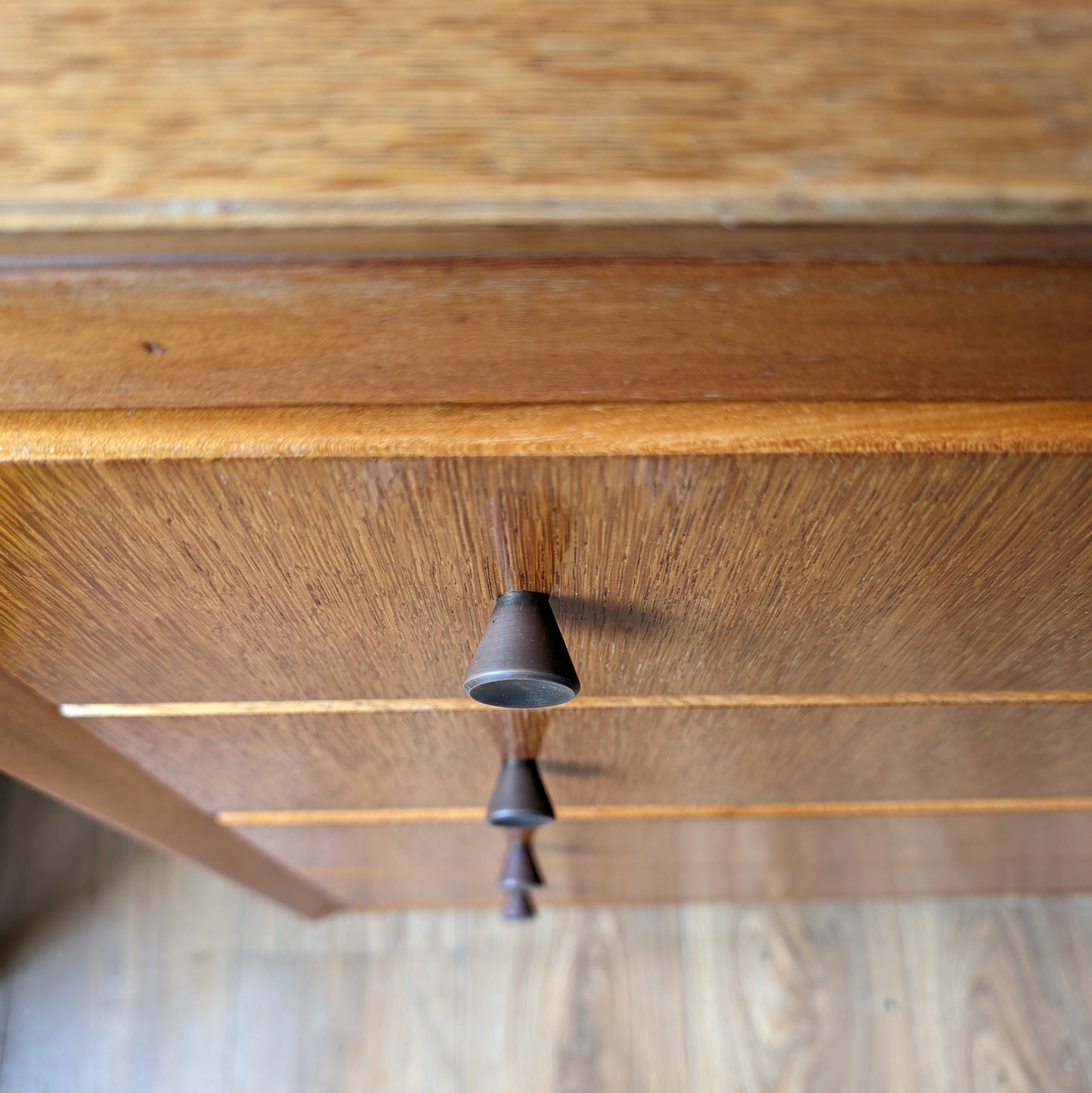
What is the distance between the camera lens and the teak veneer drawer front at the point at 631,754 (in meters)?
0.32

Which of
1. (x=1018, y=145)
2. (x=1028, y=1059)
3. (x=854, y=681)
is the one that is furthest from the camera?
(x=1028, y=1059)

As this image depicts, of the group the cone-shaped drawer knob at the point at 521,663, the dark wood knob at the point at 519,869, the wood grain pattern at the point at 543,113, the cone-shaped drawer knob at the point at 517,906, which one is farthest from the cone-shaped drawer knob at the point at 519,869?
the wood grain pattern at the point at 543,113

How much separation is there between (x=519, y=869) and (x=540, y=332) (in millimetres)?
405

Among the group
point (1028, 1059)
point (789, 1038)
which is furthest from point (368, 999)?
point (1028, 1059)

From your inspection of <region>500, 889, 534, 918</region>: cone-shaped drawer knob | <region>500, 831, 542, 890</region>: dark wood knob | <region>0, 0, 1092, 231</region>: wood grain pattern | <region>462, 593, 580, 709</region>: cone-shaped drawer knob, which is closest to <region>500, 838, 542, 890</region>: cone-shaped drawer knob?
<region>500, 831, 542, 890</region>: dark wood knob

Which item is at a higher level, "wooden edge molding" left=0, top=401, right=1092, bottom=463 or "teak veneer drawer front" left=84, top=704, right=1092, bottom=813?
"wooden edge molding" left=0, top=401, right=1092, bottom=463

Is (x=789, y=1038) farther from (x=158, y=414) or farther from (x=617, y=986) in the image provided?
(x=158, y=414)

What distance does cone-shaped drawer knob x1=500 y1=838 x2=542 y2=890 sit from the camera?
49cm

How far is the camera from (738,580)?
0.72ft

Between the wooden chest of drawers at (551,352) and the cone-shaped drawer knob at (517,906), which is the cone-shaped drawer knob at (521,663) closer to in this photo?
the wooden chest of drawers at (551,352)

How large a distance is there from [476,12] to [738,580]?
0.13 metres

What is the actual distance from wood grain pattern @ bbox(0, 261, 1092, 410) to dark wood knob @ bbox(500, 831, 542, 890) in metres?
0.38

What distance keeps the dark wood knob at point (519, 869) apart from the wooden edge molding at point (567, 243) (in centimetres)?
41

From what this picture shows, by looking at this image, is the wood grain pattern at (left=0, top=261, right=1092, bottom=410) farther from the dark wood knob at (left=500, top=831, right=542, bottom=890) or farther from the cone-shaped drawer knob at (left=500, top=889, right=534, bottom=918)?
the cone-shaped drawer knob at (left=500, top=889, right=534, bottom=918)
